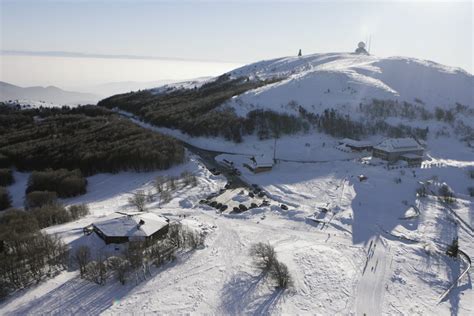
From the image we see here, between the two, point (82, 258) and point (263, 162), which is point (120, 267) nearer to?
point (82, 258)

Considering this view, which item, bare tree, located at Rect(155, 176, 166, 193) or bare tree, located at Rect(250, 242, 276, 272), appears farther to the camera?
bare tree, located at Rect(155, 176, 166, 193)

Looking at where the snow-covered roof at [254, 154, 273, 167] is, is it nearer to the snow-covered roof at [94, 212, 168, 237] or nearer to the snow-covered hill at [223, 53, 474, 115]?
the snow-covered hill at [223, 53, 474, 115]

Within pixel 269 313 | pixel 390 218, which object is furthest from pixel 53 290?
pixel 390 218

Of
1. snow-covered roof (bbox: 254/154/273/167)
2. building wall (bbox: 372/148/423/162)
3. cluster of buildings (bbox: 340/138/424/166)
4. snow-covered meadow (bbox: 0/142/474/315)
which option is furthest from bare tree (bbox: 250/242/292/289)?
cluster of buildings (bbox: 340/138/424/166)

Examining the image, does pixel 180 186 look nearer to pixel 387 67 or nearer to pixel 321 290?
pixel 321 290

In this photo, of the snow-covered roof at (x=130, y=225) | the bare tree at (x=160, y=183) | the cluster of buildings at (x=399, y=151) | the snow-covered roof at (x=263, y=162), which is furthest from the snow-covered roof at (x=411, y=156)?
the snow-covered roof at (x=130, y=225)

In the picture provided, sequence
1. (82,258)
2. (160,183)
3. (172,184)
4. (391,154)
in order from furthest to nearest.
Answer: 1. (391,154)
2. (160,183)
3. (172,184)
4. (82,258)

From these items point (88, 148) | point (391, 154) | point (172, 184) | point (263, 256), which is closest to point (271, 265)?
point (263, 256)
